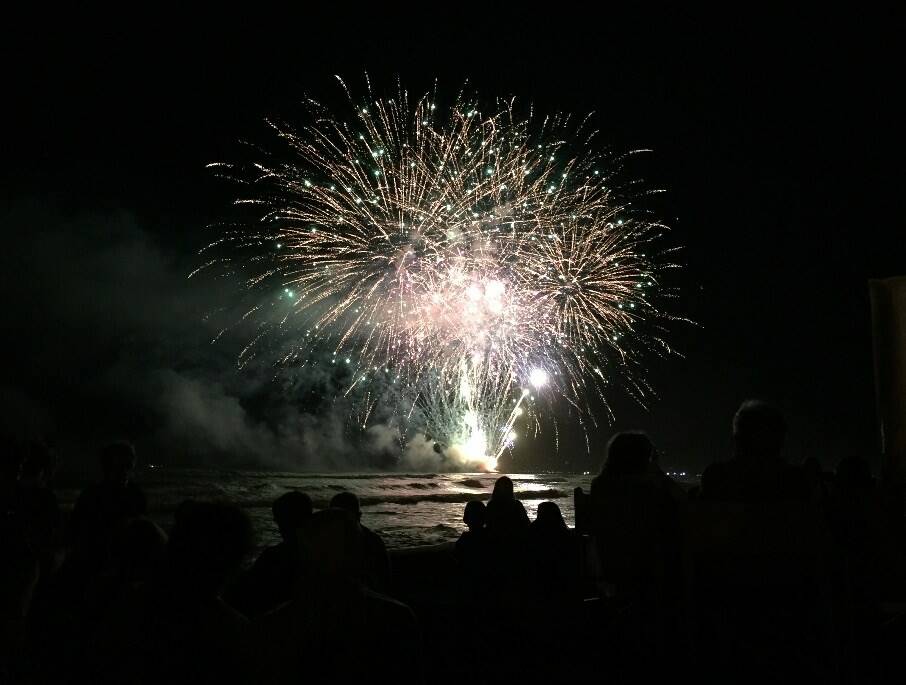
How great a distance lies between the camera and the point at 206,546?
238cm

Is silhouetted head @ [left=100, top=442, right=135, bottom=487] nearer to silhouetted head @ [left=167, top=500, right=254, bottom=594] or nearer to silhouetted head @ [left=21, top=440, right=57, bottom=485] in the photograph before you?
silhouetted head @ [left=21, top=440, right=57, bottom=485]

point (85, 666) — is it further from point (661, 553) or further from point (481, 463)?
point (481, 463)

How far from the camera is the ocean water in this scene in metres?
26.7

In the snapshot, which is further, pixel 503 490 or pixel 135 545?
pixel 503 490

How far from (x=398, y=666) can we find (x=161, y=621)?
82cm

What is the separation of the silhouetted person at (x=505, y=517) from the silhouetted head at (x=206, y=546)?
12.9 ft

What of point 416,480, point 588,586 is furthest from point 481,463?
point 588,586

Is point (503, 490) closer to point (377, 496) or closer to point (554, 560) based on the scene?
point (554, 560)

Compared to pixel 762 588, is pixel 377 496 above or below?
below

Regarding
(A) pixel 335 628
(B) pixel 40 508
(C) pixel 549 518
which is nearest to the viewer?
(A) pixel 335 628

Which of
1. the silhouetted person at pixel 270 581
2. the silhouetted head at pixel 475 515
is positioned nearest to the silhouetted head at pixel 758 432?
the silhouetted person at pixel 270 581

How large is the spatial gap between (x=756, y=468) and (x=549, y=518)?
104 inches

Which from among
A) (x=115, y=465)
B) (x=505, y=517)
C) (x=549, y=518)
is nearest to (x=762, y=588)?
(x=549, y=518)

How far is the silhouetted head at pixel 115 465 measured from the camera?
5672 millimetres
